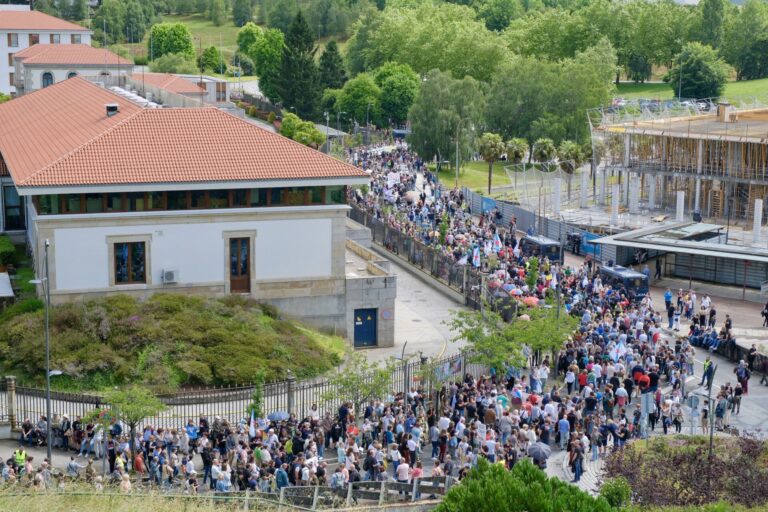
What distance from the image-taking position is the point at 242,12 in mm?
193250

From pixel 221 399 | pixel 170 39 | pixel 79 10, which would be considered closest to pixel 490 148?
pixel 221 399

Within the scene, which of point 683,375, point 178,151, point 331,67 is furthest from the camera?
point 331,67

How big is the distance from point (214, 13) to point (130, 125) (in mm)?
151019

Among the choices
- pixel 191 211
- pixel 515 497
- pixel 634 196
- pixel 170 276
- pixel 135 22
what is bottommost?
pixel 634 196

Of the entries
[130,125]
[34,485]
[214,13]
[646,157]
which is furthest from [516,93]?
[214,13]

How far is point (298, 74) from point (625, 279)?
6214 centimetres

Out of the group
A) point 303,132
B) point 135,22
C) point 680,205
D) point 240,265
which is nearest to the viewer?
point 240,265

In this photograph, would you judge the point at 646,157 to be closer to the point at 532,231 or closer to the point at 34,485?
the point at 532,231

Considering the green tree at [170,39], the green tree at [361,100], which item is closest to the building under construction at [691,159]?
the green tree at [361,100]

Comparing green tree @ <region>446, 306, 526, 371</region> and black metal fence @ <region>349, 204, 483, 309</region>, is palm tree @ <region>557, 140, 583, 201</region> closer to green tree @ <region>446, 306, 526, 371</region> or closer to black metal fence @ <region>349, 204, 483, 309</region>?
black metal fence @ <region>349, 204, 483, 309</region>

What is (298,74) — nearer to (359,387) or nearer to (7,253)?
(7,253)

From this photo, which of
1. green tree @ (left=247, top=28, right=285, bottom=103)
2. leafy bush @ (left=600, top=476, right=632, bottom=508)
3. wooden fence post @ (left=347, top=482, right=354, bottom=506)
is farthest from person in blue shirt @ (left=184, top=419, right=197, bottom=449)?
green tree @ (left=247, top=28, right=285, bottom=103)

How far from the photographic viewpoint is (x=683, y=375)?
39.8m

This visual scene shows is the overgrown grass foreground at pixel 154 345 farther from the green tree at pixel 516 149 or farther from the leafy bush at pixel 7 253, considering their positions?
the green tree at pixel 516 149
